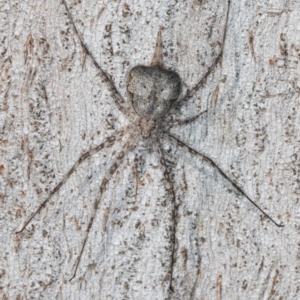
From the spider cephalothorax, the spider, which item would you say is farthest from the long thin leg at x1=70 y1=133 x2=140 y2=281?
the spider cephalothorax

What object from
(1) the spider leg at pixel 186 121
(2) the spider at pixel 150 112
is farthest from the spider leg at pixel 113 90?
A: (1) the spider leg at pixel 186 121

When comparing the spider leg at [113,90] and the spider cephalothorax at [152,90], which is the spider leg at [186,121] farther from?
the spider leg at [113,90]

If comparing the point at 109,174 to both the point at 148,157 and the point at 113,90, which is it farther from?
the point at 113,90

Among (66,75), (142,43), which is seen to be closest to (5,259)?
(66,75)

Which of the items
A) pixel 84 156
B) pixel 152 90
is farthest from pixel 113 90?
pixel 84 156

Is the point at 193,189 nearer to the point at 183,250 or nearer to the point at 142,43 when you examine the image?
the point at 183,250
